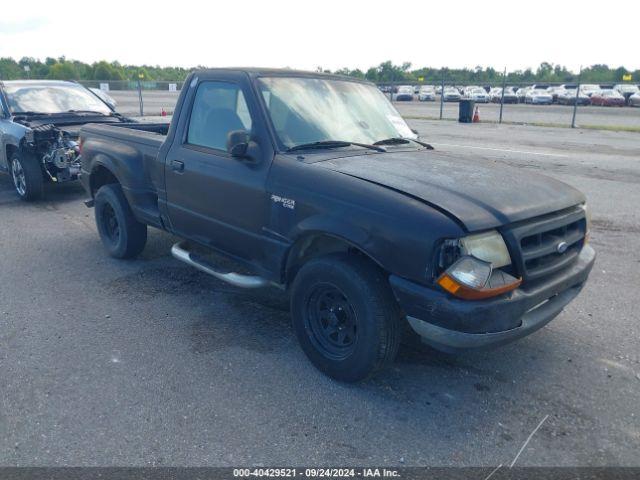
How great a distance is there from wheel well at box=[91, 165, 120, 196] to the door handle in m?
1.60

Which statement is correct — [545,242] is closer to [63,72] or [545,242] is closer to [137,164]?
[137,164]

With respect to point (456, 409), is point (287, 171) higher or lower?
higher

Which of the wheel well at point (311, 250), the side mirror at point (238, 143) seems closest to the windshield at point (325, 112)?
the side mirror at point (238, 143)

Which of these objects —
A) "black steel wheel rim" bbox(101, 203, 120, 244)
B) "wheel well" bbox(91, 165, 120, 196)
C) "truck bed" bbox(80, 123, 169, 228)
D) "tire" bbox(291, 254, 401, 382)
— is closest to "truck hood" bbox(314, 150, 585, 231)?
"tire" bbox(291, 254, 401, 382)

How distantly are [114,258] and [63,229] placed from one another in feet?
5.37

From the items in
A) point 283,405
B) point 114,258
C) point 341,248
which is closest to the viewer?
point 283,405

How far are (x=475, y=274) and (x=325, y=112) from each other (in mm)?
1926

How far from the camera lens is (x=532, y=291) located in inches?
123

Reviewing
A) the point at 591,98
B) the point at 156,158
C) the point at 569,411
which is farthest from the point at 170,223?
the point at 591,98

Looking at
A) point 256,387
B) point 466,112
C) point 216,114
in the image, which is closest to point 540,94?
point 466,112

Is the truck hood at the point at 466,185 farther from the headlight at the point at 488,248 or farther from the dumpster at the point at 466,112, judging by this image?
the dumpster at the point at 466,112

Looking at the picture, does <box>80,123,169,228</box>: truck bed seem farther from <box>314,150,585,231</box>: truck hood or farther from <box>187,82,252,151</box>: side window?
<box>314,150,585,231</box>: truck hood

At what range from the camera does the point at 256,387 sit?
344 cm

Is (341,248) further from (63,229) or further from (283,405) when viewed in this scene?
(63,229)
